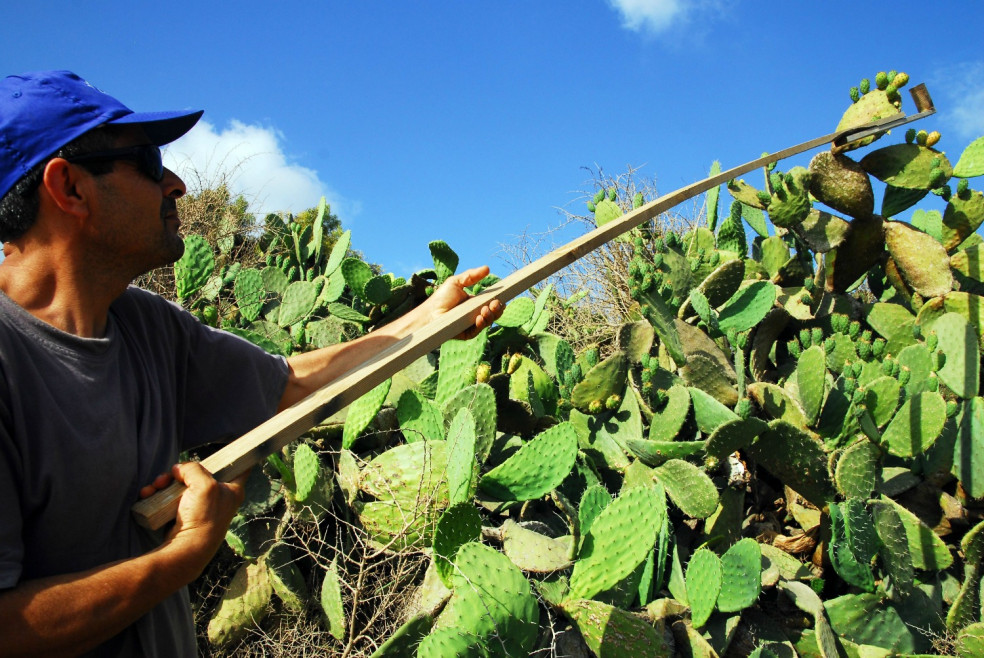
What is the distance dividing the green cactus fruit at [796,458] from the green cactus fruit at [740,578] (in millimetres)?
363

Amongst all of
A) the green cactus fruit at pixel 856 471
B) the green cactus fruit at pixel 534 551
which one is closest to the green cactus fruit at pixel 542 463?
the green cactus fruit at pixel 534 551

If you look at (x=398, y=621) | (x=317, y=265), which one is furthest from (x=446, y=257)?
(x=398, y=621)

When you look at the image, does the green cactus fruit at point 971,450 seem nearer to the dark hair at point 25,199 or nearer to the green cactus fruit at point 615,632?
the green cactus fruit at point 615,632

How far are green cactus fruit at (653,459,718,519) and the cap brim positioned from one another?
1.67m

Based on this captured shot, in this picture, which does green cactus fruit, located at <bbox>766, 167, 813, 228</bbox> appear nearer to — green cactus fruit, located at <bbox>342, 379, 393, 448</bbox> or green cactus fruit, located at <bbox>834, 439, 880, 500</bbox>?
green cactus fruit, located at <bbox>834, 439, 880, 500</bbox>

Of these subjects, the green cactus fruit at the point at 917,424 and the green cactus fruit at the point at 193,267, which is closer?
the green cactus fruit at the point at 917,424

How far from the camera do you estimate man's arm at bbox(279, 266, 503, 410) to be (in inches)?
60.2

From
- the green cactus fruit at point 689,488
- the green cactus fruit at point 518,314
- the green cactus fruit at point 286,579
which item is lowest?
the green cactus fruit at point 286,579

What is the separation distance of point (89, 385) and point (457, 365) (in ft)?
4.82

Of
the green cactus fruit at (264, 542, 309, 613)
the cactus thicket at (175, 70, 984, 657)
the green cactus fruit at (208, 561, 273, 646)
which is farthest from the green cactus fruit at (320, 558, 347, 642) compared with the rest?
the green cactus fruit at (208, 561, 273, 646)

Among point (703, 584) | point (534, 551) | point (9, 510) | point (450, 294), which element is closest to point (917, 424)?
point (703, 584)

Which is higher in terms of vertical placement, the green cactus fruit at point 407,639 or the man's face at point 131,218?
the man's face at point 131,218

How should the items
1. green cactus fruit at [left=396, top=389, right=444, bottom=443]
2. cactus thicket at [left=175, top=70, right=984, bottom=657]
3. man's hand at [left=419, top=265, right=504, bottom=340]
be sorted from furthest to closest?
green cactus fruit at [left=396, top=389, right=444, bottom=443], cactus thicket at [left=175, top=70, right=984, bottom=657], man's hand at [left=419, top=265, right=504, bottom=340]

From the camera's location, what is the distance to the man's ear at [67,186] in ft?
3.71
